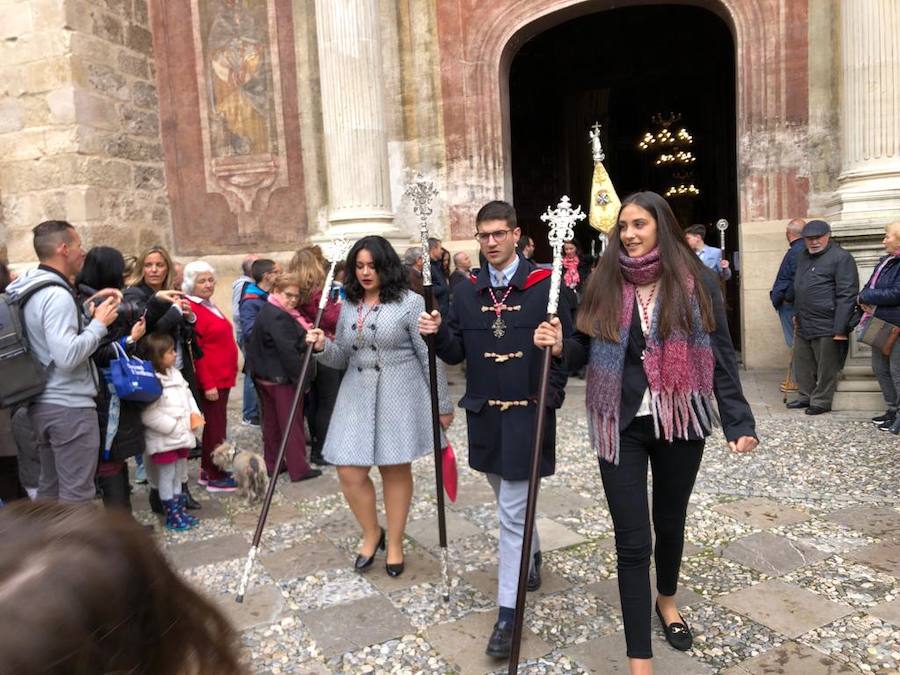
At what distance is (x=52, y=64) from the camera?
32.2 ft

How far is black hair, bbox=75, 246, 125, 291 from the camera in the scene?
4.61 meters

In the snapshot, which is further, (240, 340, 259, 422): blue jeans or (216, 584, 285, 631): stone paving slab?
(240, 340, 259, 422): blue jeans

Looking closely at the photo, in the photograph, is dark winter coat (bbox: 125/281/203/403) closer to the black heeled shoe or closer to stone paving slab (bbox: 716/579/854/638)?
the black heeled shoe

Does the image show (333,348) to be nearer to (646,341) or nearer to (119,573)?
(646,341)

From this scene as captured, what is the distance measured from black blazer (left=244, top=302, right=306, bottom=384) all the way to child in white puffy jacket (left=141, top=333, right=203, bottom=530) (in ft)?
2.68

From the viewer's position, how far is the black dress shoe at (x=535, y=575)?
12.5 ft

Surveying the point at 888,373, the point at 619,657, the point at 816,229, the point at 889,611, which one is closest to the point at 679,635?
the point at 619,657

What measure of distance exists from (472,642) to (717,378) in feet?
5.05

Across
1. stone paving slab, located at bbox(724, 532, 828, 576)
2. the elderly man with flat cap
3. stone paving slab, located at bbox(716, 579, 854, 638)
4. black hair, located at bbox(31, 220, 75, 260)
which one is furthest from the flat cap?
black hair, located at bbox(31, 220, 75, 260)

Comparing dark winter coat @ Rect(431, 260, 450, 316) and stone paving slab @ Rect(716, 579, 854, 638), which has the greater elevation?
dark winter coat @ Rect(431, 260, 450, 316)

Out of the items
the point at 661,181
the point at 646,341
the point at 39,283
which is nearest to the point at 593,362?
the point at 646,341

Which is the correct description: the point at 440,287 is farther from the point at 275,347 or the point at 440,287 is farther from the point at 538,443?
the point at 538,443

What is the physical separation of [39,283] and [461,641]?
273 cm

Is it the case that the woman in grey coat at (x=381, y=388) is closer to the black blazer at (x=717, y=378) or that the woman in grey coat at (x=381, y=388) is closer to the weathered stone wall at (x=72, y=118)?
the black blazer at (x=717, y=378)
